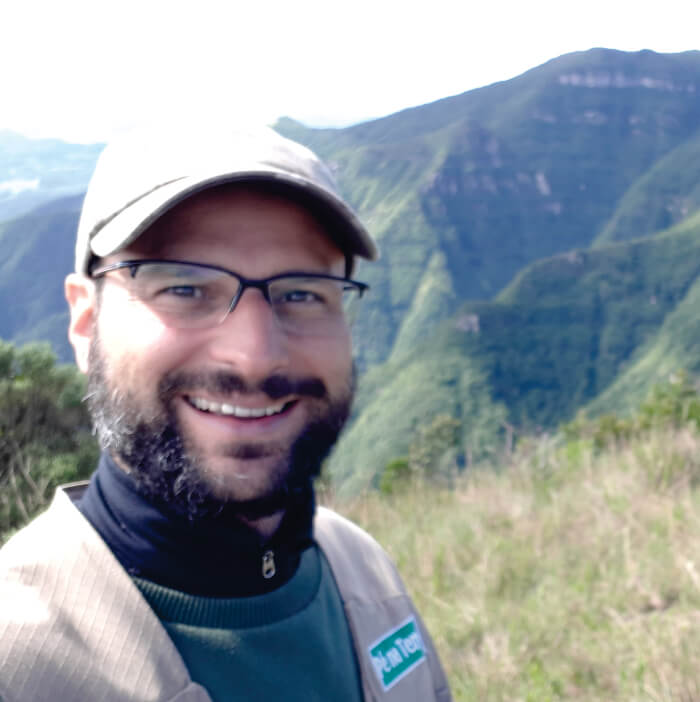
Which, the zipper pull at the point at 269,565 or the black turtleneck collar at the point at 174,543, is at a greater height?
the black turtleneck collar at the point at 174,543

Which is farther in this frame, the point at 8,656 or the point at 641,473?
the point at 641,473

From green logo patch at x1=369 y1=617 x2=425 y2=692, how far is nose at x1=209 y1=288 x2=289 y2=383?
1.84ft

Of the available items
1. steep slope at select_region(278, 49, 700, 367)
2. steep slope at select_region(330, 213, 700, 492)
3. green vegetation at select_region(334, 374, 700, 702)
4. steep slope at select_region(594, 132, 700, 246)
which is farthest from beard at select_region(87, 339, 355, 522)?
steep slope at select_region(594, 132, 700, 246)

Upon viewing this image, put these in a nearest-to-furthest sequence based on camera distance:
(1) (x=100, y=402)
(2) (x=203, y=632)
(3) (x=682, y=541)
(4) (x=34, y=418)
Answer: (2) (x=203, y=632), (1) (x=100, y=402), (3) (x=682, y=541), (4) (x=34, y=418)

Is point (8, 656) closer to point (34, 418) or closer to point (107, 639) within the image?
point (107, 639)

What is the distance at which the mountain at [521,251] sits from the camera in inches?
3295

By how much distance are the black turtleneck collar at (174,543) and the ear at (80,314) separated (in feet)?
0.69

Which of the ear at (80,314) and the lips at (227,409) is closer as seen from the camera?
the lips at (227,409)

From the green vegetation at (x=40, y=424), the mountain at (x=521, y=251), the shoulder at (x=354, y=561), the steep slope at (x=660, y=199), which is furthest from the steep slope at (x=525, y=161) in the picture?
the shoulder at (x=354, y=561)

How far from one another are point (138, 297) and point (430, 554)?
2.68m

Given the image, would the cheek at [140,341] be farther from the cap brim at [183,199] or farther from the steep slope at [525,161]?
the steep slope at [525,161]

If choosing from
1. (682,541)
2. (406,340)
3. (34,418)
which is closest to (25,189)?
(34,418)

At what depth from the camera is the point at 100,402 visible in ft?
4.07

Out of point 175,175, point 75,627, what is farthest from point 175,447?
point 175,175
